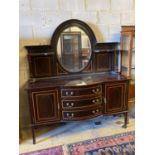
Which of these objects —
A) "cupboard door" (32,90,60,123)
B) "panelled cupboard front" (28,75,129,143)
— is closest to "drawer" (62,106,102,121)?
"panelled cupboard front" (28,75,129,143)

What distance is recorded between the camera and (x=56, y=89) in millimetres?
2369

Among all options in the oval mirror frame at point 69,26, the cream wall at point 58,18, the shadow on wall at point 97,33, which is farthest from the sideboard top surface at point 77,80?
the shadow on wall at point 97,33

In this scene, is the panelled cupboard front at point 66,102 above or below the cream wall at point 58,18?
below

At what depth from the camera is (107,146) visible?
2311 millimetres

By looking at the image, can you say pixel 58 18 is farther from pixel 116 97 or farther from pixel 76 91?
pixel 116 97

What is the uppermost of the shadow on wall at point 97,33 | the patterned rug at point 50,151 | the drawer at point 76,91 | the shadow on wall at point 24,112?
the shadow on wall at point 97,33

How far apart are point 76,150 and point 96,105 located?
645 mm

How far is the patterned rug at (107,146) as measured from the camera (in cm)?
220

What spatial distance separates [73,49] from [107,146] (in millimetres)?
1456

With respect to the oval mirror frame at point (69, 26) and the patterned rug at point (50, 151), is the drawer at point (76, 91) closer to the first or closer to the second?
the oval mirror frame at point (69, 26)

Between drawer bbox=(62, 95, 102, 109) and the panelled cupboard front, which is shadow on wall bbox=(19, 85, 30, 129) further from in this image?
drawer bbox=(62, 95, 102, 109)

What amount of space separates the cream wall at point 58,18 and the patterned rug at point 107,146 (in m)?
0.98
